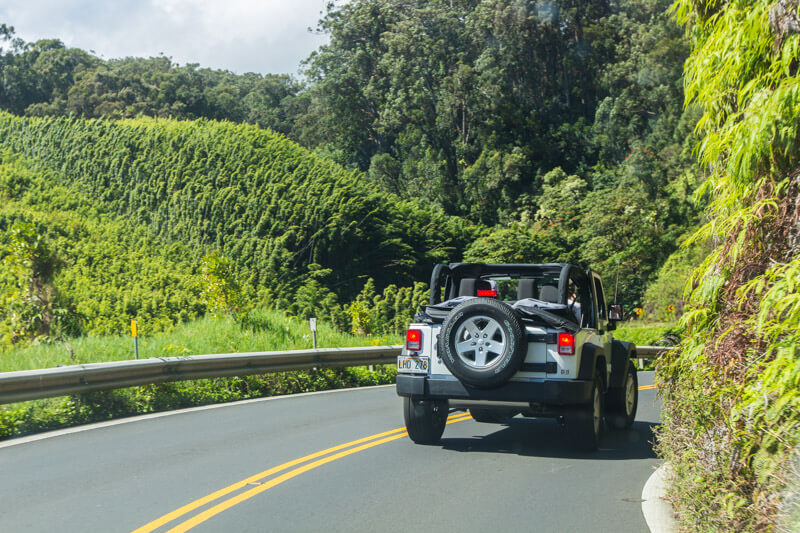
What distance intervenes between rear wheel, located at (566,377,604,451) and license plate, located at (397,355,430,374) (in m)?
1.62

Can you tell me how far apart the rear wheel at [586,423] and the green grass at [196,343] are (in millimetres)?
8573

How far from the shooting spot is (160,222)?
38.9 meters

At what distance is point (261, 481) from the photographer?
25.1 feet

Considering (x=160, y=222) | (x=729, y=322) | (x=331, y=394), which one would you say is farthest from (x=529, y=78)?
(x=729, y=322)

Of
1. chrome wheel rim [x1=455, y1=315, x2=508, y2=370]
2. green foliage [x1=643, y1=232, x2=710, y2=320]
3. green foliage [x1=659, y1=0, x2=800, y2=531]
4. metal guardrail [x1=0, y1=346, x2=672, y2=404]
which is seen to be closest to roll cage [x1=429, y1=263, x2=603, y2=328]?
metal guardrail [x1=0, y1=346, x2=672, y2=404]

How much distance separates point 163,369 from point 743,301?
9121 millimetres

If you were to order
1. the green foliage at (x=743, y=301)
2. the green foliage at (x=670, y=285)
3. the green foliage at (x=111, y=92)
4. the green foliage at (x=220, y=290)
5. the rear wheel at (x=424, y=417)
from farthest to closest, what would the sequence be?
1. the green foliage at (x=111, y=92)
2. the green foliage at (x=670, y=285)
3. the green foliage at (x=220, y=290)
4. the rear wheel at (x=424, y=417)
5. the green foliage at (x=743, y=301)

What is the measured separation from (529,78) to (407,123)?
1135 centimetres

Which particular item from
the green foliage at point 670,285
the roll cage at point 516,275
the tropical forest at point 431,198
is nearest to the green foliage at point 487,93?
the tropical forest at point 431,198

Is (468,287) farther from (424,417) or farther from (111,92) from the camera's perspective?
(111,92)

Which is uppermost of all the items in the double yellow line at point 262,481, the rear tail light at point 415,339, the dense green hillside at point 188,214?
the dense green hillside at point 188,214

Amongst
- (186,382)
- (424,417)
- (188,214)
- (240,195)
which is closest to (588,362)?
(424,417)

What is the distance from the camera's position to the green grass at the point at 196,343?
14.3 m

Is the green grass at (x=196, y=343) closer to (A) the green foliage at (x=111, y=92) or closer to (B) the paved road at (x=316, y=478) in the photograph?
(B) the paved road at (x=316, y=478)
